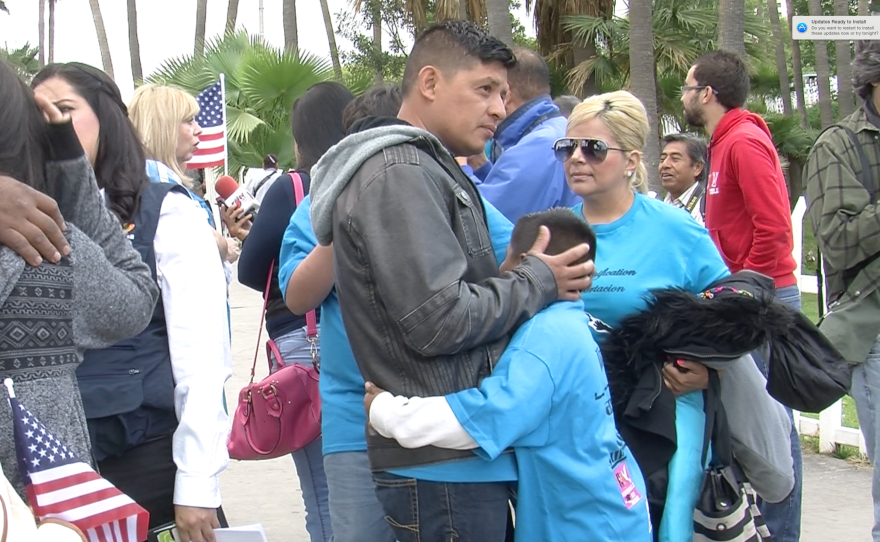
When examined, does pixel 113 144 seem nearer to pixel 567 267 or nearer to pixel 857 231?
pixel 567 267

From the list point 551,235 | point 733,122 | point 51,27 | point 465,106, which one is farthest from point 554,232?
point 51,27

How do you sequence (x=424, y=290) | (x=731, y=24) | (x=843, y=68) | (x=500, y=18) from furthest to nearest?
(x=843, y=68)
(x=500, y=18)
(x=731, y=24)
(x=424, y=290)

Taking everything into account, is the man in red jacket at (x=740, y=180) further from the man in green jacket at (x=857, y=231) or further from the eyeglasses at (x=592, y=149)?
the eyeglasses at (x=592, y=149)

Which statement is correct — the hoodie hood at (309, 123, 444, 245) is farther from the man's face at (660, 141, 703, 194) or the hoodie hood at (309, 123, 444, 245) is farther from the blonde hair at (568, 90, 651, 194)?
the man's face at (660, 141, 703, 194)

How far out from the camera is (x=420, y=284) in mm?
2137

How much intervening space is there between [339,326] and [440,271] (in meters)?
0.89

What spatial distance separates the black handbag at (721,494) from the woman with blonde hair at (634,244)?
36 millimetres

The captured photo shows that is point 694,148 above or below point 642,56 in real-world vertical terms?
below

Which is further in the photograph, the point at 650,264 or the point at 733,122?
the point at 733,122

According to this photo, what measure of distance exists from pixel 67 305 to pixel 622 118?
2018mm

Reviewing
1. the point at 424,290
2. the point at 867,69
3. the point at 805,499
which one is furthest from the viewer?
the point at 805,499

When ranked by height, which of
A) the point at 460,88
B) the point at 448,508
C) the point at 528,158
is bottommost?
the point at 448,508

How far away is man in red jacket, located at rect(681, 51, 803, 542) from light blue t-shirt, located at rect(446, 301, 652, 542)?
243cm

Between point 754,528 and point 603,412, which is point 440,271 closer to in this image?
point 603,412
